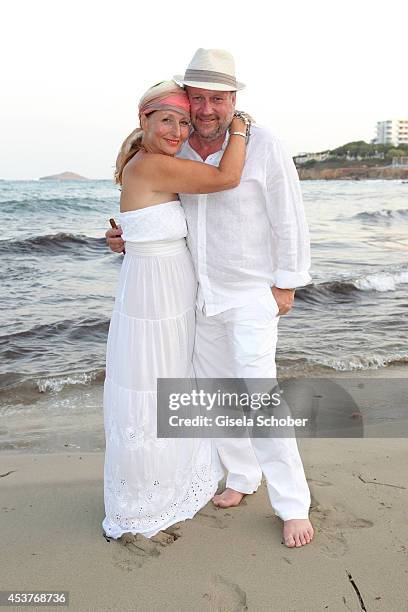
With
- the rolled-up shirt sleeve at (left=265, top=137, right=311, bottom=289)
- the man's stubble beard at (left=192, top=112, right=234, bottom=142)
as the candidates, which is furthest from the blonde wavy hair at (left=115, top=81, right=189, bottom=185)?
the rolled-up shirt sleeve at (left=265, top=137, right=311, bottom=289)

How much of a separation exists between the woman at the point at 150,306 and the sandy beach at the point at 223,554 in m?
0.21

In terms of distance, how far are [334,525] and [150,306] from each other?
49.5 inches

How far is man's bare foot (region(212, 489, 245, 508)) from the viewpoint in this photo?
319 centimetres

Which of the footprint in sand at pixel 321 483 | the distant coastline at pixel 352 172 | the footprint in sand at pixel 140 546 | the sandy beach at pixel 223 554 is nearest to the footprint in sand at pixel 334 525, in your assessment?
the sandy beach at pixel 223 554

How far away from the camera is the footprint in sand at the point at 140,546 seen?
8.83 feet

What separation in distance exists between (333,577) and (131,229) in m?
1.60

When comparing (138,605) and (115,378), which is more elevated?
(115,378)

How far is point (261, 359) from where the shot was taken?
2896 millimetres

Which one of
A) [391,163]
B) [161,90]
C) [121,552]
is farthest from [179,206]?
[391,163]

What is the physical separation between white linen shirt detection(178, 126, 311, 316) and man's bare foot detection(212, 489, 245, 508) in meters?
0.92

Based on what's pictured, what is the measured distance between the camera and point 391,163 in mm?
87438

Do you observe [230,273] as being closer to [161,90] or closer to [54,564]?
[161,90]

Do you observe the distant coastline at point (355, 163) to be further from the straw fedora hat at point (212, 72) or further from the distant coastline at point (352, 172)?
the straw fedora hat at point (212, 72)

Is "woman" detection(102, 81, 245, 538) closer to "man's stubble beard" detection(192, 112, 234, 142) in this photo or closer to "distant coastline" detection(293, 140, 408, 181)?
"man's stubble beard" detection(192, 112, 234, 142)
